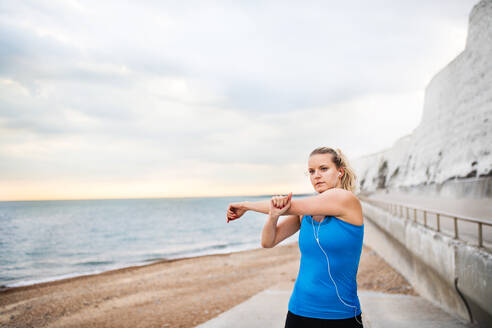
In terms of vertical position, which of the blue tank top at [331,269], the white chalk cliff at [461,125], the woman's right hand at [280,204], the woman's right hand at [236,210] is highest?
the white chalk cliff at [461,125]

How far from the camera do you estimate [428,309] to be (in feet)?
18.8

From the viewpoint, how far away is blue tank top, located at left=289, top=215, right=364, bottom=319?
175 cm

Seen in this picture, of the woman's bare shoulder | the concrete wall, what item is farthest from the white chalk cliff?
the woman's bare shoulder

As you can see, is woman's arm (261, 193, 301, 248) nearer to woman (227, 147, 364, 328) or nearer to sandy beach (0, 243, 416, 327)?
woman (227, 147, 364, 328)

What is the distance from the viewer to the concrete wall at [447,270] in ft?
12.7

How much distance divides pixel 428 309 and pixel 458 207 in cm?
708

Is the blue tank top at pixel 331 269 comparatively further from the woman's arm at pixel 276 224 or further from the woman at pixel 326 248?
the woman's arm at pixel 276 224

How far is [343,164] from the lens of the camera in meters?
1.99

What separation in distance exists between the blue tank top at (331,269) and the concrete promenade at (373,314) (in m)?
3.43

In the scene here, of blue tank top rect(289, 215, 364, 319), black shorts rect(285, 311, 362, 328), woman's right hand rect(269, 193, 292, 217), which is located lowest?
black shorts rect(285, 311, 362, 328)

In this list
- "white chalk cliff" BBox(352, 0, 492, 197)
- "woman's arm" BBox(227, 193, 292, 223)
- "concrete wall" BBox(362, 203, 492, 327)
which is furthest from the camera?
"white chalk cliff" BBox(352, 0, 492, 197)

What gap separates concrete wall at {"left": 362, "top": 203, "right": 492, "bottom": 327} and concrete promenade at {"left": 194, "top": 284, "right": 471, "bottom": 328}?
31 cm

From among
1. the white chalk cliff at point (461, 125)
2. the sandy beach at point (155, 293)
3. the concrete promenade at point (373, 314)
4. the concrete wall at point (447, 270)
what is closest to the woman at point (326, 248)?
the concrete wall at point (447, 270)

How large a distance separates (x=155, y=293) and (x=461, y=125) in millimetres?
13421
